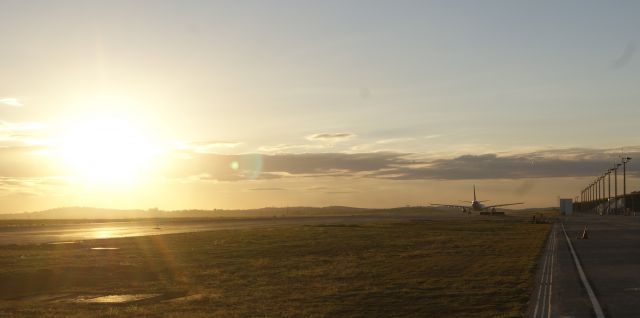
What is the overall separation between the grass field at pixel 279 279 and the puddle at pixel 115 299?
0.79m

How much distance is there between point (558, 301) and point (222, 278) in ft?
45.6

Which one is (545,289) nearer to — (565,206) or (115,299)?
(115,299)

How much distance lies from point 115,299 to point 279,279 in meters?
7.09

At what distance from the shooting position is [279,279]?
2666cm

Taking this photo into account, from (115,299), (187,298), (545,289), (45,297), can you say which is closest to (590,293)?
(545,289)

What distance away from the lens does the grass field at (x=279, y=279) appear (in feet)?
62.3

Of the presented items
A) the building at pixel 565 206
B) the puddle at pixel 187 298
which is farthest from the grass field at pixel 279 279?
the building at pixel 565 206

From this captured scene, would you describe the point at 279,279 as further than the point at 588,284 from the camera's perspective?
Yes

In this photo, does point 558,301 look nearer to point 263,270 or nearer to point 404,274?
point 404,274

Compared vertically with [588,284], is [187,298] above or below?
below

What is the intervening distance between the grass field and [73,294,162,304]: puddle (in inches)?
30.9

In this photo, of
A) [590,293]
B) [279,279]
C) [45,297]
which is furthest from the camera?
[279,279]

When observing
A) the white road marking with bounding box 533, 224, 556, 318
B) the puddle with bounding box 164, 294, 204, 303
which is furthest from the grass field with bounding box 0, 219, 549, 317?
the white road marking with bounding box 533, 224, 556, 318

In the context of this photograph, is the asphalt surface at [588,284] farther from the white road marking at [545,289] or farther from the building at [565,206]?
the building at [565,206]
